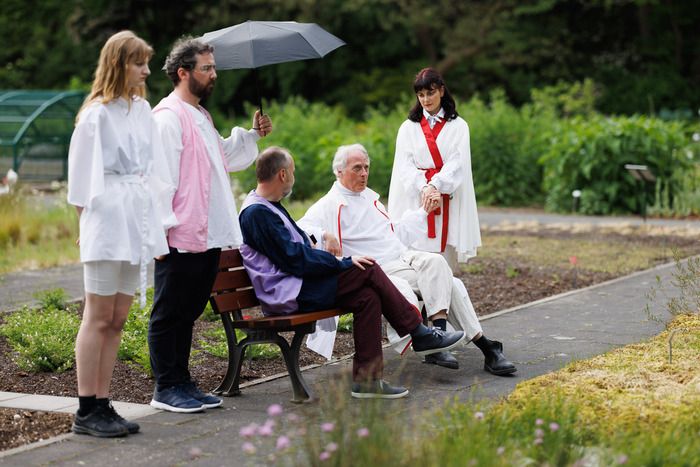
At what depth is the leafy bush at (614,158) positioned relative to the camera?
1805 centimetres

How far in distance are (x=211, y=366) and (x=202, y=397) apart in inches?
52.5

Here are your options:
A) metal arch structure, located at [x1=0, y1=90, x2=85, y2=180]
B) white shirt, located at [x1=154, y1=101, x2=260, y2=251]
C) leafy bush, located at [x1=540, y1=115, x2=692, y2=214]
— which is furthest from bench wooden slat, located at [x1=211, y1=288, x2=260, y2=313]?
metal arch structure, located at [x1=0, y1=90, x2=85, y2=180]

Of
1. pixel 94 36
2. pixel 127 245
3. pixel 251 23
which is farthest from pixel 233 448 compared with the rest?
pixel 94 36

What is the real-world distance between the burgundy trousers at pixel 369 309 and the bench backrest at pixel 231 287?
56cm

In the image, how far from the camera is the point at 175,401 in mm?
6203

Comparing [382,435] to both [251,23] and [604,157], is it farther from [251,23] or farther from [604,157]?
[604,157]

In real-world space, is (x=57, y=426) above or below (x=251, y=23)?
below

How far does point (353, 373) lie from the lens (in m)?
6.66

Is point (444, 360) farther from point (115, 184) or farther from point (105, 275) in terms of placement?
point (115, 184)

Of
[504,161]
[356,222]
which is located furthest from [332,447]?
[504,161]

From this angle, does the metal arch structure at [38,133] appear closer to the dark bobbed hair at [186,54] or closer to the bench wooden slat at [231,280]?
the bench wooden slat at [231,280]

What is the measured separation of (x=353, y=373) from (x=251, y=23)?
7.70ft

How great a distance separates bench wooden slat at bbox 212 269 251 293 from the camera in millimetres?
6664

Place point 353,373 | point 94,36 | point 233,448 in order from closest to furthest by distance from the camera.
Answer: point 233,448 → point 353,373 → point 94,36
